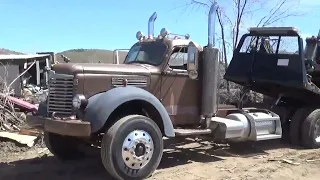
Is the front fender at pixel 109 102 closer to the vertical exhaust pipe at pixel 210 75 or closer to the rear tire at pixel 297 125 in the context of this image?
the vertical exhaust pipe at pixel 210 75

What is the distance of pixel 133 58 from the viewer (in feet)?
28.1

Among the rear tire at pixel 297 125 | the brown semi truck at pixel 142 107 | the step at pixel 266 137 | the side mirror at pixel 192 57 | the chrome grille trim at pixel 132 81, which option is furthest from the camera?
the rear tire at pixel 297 125

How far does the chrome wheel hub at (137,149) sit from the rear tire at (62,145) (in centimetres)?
179

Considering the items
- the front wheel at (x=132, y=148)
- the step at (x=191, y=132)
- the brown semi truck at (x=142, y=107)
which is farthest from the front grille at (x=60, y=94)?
the step at (x=191, y=132)

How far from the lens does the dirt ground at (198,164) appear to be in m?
7.44

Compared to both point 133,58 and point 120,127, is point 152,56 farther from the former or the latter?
point 120,127

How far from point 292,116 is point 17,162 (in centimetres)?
596

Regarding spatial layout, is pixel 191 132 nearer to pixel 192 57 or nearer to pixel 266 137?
pixel 192 57

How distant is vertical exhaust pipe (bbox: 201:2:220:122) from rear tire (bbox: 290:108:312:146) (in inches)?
101

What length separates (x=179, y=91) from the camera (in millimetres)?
8188

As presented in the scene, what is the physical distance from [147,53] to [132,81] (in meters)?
0.97

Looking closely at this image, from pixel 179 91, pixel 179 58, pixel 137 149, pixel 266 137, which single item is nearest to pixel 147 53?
pixel 179 58

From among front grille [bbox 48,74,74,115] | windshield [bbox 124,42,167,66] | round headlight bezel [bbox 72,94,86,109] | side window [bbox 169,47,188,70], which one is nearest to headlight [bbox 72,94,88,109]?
round headlight bezel [bbox 72,94,86,109]

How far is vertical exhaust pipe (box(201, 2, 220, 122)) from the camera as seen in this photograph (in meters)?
8.19
